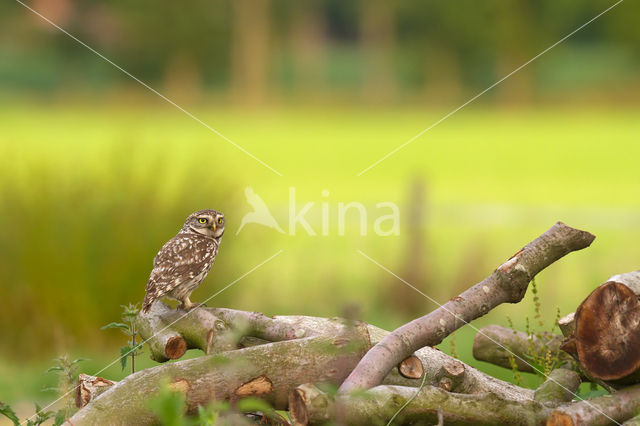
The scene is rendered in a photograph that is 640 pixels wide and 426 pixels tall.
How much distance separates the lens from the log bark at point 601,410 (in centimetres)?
305

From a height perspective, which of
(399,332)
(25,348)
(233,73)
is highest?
(233,73)

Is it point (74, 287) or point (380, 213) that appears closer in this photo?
point (74, 287)

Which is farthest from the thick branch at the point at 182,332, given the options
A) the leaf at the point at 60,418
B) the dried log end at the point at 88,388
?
the leaf at the point at 60,418

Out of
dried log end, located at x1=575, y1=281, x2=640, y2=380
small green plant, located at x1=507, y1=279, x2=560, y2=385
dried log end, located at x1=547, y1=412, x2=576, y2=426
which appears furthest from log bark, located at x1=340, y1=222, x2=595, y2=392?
dried log end, located at x1=547, y1=412, x2=576, y2=426

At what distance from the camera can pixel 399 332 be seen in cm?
329

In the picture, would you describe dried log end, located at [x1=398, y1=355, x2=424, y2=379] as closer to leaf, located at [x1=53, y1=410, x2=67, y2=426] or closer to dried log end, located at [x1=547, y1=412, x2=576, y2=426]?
dried log end, located at [x1=547, y1=412, x2=576, y2=426]

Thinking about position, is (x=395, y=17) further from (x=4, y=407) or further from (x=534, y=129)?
(x=4, y=407)

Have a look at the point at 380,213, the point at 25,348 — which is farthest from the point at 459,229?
the point at 25,348

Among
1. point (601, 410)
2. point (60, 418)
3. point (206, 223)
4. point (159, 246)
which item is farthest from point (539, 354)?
point (159, 246)

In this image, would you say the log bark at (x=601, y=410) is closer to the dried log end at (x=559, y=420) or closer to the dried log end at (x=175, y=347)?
the dried log end at (x=559, y=420)

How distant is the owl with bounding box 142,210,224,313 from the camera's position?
3.55 m

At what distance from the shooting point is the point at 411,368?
3400mm

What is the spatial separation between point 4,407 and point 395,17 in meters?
42.8

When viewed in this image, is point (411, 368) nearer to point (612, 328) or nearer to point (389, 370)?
point (389, 370)
